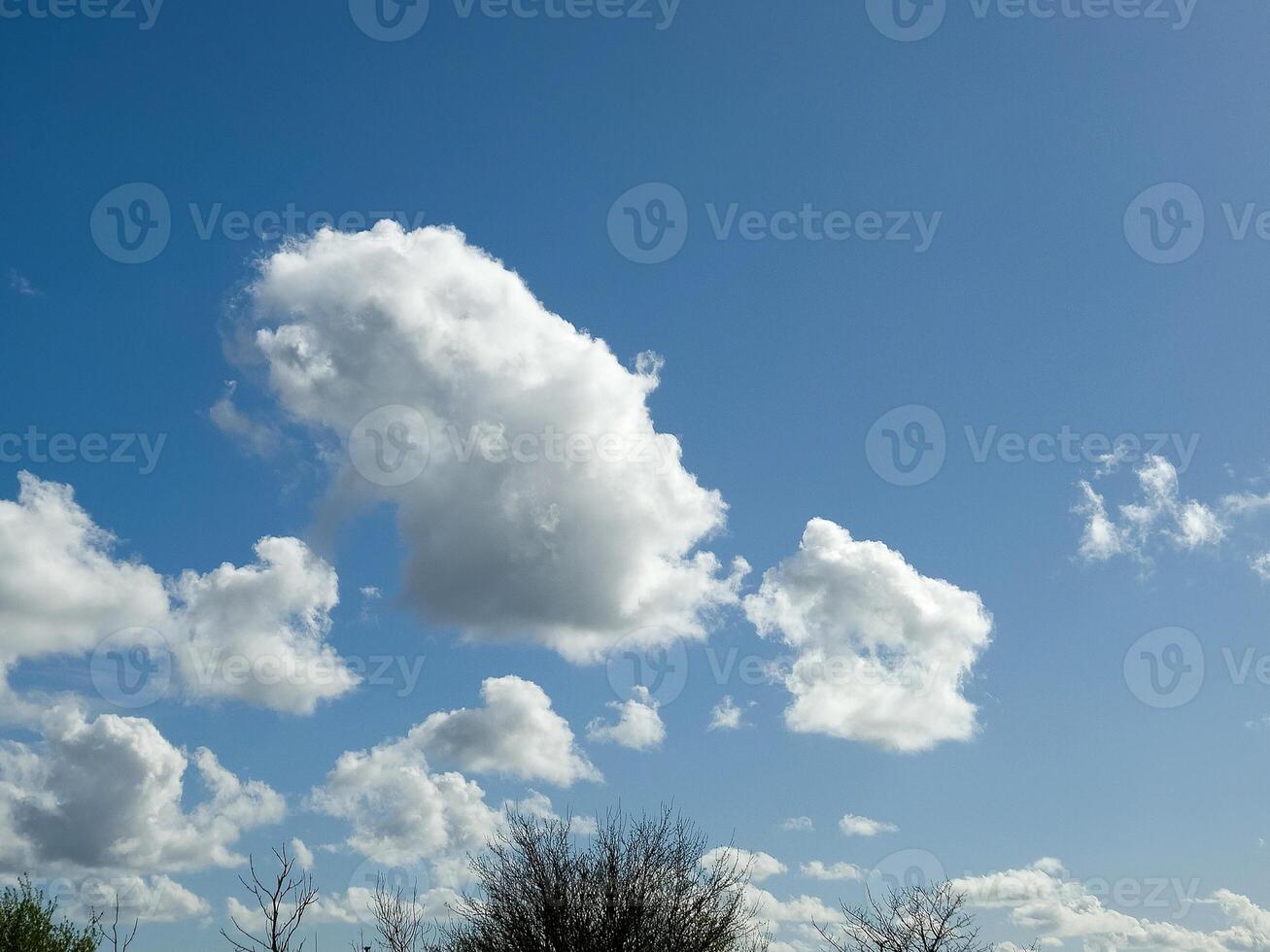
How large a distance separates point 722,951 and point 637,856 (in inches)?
145

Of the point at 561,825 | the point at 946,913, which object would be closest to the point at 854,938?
the point at 946,913

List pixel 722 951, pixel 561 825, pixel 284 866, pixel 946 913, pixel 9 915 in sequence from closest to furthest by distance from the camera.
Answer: pixel 284 866
pixel 946 913
pixel 722 951
pixel 561 825
pixel 9 915

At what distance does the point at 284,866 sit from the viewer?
19016mm

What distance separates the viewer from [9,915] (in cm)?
4381

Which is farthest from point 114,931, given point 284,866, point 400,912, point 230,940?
point 400,912

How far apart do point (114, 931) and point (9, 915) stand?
30.5m

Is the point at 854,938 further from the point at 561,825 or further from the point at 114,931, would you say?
the point at 114,931

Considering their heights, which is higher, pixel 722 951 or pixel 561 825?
pixel 561 825

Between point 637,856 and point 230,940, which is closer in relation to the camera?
point 230,940

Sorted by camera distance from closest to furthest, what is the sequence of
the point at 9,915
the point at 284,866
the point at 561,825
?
the point at 284,866, the point at 561,825, the point at 9,915

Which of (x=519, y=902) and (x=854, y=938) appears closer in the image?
(x=854, y=938)

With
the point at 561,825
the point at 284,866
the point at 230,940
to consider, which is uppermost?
the point at 561,825

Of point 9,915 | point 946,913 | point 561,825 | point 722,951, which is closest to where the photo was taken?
point 946,913

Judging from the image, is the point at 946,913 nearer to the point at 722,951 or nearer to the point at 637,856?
the point at 722,951
